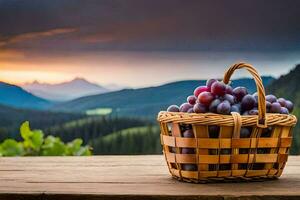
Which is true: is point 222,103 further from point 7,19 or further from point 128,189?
point 7,19

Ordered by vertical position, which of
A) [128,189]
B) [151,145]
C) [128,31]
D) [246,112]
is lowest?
[151,145]

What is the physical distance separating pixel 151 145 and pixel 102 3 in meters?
0.90

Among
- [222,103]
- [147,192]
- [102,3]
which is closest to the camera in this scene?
[147,192]

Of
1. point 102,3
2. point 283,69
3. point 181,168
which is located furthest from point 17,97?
point 181,168

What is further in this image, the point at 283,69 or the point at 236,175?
the point at 283,69

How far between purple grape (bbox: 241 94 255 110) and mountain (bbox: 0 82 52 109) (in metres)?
2.36

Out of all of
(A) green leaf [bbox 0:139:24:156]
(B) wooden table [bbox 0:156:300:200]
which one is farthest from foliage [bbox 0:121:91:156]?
(B) wooden table [bbox 0:156:300:200]

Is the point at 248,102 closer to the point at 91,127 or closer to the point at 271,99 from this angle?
the point at 271,99

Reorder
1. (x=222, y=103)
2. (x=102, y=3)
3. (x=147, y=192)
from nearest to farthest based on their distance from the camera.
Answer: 1. (x=147, y=192)
2. (x=222, y=103)
3. (x=102, y=3)

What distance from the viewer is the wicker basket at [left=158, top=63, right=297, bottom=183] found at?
1.53 m

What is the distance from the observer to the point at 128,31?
3.73 metres

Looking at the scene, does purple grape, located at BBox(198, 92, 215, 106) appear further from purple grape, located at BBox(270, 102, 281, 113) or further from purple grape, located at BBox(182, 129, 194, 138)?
purple grape, located at BBox(270, 102, 281, 113)

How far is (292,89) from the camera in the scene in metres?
3.80

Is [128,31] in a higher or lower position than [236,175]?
higher
